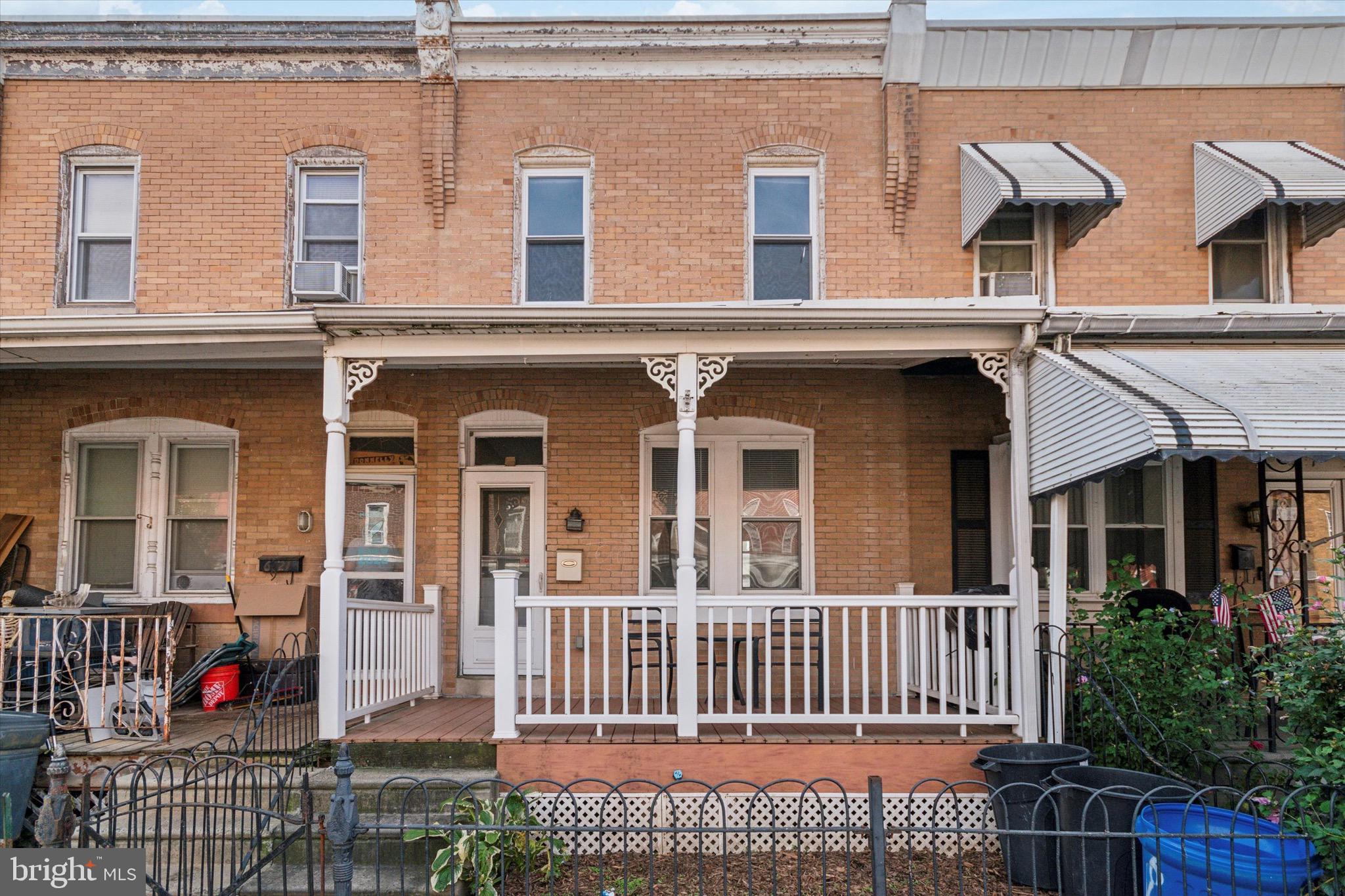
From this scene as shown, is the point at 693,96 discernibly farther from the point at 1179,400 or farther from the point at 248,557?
the point at 248,557

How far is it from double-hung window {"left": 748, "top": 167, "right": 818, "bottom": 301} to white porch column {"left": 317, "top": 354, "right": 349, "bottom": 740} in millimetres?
4316

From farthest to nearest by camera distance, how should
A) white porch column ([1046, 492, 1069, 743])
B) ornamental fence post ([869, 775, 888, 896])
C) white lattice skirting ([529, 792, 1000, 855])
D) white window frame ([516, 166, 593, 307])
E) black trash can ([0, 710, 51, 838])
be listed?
white window frame ([516, 166, 593, 307]) < white porch column ([1046, 492, 1069, 743]) < white lattice skirting ([529, 792, 1000, 855]) < black trash can ([0, 710, 51, 838]) < ornamental fence post ([869, 775, 888, 896])

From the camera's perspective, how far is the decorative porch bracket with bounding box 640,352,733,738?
7688mm

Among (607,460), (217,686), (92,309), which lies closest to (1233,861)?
(607,460)

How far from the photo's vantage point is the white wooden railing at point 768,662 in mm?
7480

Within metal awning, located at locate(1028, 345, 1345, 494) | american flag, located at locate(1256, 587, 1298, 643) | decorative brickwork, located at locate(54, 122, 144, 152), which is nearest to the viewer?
metal awning, located at locate(1028, 345, 1345, 494)

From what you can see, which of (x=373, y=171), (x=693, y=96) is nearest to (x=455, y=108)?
Result: (x=373, y=171)

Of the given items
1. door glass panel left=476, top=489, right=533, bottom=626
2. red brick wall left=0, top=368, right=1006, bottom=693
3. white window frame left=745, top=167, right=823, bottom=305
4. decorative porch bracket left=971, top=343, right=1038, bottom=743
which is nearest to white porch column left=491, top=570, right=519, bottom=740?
red brick wall left=0, top=368, right=1006, bottom=693

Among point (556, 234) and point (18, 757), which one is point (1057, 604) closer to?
point (556, 234)

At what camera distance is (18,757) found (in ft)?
22.8

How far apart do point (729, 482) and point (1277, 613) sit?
4.84 m

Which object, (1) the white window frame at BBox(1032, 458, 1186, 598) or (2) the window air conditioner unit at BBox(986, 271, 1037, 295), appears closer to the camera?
(1) the white window frame at BBox(1032, 458, 1186, 598)

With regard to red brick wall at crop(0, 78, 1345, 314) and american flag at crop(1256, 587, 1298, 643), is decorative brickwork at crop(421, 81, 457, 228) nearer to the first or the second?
red brick wall at crop(0, 78, 1345, 314)

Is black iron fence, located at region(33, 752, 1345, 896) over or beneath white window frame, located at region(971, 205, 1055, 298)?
beneath
